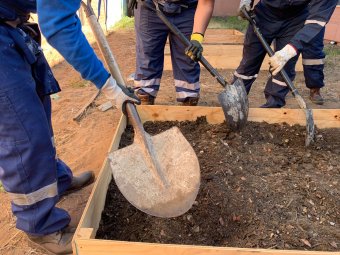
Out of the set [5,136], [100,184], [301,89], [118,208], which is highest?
[5,136]

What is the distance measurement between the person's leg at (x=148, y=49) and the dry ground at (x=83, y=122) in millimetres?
639

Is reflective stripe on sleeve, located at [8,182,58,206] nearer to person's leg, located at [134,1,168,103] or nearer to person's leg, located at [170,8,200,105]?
person's leg, located at [134,1,168,103]

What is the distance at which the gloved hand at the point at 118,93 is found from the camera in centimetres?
197

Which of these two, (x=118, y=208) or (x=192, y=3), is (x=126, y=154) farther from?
(x=192, y=3)

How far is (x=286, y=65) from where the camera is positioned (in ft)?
11.4

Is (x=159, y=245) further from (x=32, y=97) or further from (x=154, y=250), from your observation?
(x=32, y=97)


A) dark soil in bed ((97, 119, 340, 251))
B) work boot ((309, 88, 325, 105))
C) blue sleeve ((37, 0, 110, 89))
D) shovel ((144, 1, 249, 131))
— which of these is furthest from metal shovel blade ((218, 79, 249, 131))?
work boot ((309, 88, 325, 105))

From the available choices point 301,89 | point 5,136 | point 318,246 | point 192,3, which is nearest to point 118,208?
point 5,136

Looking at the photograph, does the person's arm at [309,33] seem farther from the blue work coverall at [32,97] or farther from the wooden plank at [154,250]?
the wooden plank at [154,250]

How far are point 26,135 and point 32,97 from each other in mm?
206

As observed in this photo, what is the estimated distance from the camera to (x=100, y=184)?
6.99ft

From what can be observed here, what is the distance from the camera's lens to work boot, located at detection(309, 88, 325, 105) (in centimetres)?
441

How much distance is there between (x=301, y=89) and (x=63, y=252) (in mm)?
4004

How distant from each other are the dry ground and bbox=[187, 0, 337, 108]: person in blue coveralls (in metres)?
0.69
